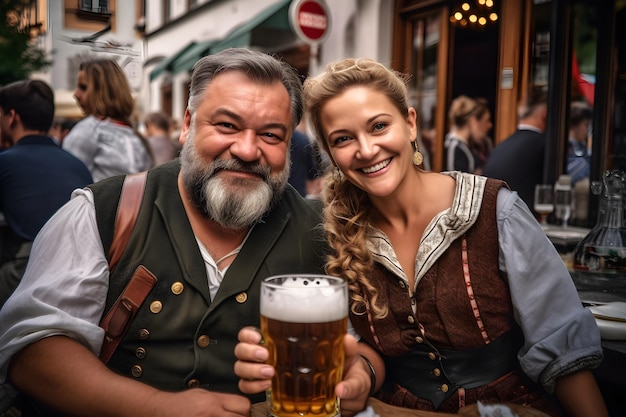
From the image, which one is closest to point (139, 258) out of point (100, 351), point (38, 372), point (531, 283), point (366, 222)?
point (100, 351)

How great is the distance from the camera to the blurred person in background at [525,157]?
12.6ft

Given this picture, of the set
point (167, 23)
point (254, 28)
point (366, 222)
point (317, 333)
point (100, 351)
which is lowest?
point (100, 351)

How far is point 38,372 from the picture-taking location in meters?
1.38

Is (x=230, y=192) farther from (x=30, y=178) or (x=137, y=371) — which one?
(x=30, y=178)

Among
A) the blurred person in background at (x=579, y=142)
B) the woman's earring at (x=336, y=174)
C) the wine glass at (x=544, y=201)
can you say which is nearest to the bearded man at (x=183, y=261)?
the woman's earring at (x=336, y=174)

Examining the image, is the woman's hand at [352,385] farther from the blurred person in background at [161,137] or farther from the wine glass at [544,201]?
the blurred person in background at [161,137]

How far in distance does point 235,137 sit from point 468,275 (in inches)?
29.5

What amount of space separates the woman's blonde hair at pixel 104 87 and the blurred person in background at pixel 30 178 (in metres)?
0.52

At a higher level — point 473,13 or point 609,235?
point 473,13

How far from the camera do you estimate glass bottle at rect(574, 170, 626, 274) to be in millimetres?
2180

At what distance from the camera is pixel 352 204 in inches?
70.0

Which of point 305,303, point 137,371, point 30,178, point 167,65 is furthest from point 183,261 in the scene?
point 167,65

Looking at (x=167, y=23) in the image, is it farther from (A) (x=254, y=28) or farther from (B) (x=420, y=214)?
(B) (x=420, y=214)

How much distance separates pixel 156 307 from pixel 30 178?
6.75 feet
